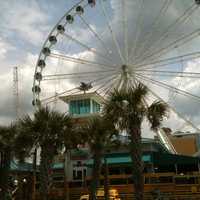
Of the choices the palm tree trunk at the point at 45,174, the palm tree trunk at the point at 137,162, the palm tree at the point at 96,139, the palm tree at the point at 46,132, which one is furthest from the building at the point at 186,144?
the palm tree trunk at the point at 137,162

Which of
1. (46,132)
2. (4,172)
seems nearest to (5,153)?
(4,172)

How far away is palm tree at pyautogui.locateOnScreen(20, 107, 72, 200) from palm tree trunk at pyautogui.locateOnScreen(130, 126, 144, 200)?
5.51 m

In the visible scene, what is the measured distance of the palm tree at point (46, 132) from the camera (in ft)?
75.3

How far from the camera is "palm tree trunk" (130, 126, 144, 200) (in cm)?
1906

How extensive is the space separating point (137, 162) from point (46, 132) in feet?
21.4

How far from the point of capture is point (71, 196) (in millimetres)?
33406

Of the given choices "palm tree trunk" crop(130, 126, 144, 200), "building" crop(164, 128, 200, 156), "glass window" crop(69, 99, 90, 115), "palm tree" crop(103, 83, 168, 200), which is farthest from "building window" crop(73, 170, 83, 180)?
"palm tree trunk" crop(130, 126, 144, 200)

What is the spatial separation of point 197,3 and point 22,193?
22982 mm

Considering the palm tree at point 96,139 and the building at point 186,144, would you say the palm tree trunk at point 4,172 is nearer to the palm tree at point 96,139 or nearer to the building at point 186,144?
the palm tree at point 96,139

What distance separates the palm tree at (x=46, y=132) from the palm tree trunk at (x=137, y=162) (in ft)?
18.1

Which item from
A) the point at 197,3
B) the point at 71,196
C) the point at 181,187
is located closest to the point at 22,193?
the point at 71,196

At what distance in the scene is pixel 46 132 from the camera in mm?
23359

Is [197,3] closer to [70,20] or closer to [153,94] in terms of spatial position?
[153,94]

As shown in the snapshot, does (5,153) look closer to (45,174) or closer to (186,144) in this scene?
(45,174)
